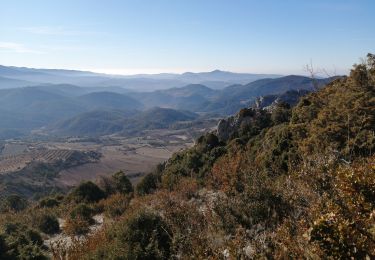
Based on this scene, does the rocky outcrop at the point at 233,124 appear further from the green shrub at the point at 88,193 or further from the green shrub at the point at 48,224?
the green shrub at the point at 48,224

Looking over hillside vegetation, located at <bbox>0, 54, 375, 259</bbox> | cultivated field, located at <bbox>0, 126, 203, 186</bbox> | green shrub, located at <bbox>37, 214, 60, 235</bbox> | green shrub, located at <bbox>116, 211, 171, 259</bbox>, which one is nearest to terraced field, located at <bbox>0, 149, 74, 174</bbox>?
cultivated field, located at <bbox>0, 126, 203, 186</bbox>

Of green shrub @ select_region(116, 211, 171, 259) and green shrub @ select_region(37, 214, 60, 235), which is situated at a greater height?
green shrub @ select_region(116, 211, 171, 259)

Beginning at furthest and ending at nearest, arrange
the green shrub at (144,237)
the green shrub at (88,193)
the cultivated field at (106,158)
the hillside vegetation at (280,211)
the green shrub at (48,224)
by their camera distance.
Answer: the cultivated field at (106,158), the green shrub at (88,193), the green shrub at (48,224), the green shrub at (144,237), the hillside vegetation at (280,211)

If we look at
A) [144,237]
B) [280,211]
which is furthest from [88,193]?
[280,211]

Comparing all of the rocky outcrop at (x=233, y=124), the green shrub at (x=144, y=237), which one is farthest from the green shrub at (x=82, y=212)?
the rocky outcrop at (x=233, y=124)

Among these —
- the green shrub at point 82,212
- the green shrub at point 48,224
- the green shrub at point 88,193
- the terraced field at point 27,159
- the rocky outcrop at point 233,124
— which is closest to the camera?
the green shrub at point 48,224

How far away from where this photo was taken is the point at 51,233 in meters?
18.4

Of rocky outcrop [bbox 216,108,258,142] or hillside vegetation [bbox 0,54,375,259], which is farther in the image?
rocky outcrop [bbox 216,108,258,142]

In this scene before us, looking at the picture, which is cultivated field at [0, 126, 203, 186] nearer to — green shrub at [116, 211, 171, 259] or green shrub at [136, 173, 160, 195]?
green shrub at [136, 173, 160, 195]

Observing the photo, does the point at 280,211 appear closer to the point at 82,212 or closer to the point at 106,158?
the point at 82,212

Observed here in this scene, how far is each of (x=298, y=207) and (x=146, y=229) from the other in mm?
4184

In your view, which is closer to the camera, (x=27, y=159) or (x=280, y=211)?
(x=280, y=211)

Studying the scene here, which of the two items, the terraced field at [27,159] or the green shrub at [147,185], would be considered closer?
the green shrub at [147,185]

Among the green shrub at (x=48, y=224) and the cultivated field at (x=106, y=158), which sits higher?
the green shrub at (x=48, y=224)
